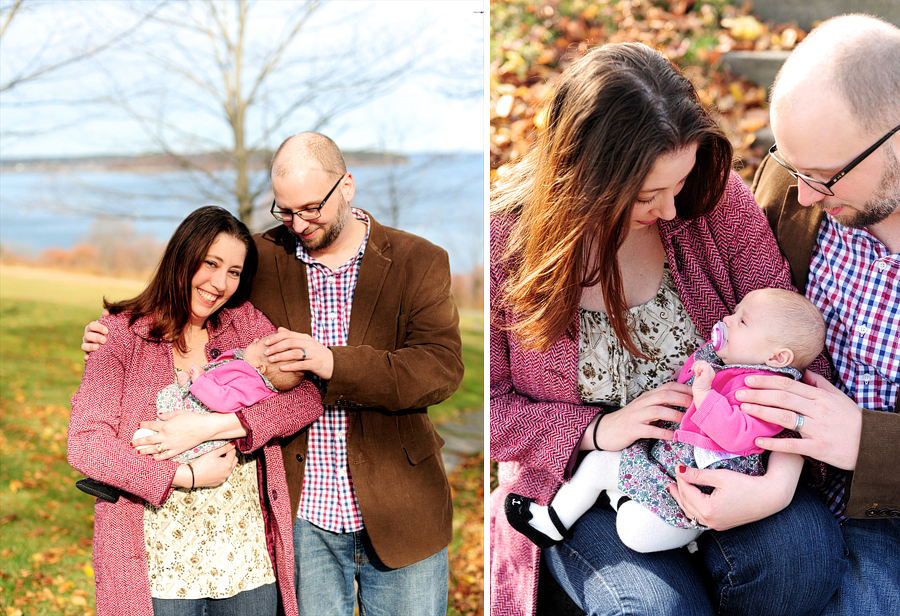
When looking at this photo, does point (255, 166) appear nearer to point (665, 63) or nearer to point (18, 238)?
point (18, 238)

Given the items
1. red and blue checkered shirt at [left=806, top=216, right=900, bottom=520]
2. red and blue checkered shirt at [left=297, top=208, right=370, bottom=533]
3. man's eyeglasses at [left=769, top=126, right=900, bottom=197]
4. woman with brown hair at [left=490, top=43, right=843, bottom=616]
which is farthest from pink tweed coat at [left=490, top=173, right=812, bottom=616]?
red and blue checkered shirt at [left=297, top=208, right=370, bottom=533]

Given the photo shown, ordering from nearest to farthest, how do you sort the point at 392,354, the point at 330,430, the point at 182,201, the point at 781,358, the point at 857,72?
the point at 857,72
the point at 781,358
the point at 392,354
the point at 330,430
the point at 182,201

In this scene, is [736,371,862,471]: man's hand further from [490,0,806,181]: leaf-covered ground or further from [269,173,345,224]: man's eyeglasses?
[490,0,806,181]: leaf-covered ground

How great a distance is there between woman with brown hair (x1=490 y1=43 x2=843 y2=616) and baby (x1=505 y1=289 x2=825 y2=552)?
0.06 m

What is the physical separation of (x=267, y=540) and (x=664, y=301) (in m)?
1.50

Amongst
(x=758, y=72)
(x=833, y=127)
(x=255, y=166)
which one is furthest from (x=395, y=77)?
(x=833, y=127)

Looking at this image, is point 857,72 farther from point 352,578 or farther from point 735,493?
point 352,578

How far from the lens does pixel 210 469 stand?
2.10 m

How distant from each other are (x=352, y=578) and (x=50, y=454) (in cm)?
350

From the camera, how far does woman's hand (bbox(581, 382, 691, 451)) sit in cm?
210

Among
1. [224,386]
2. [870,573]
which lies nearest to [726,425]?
[870,573]

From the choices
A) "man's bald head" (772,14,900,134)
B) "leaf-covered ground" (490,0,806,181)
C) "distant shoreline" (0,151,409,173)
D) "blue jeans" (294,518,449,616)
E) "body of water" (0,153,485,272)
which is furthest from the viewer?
"body of water" (0,153,485,272)

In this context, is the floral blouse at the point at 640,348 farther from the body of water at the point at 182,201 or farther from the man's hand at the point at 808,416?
the body of water at the point at 182,201

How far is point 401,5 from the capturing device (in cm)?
472
